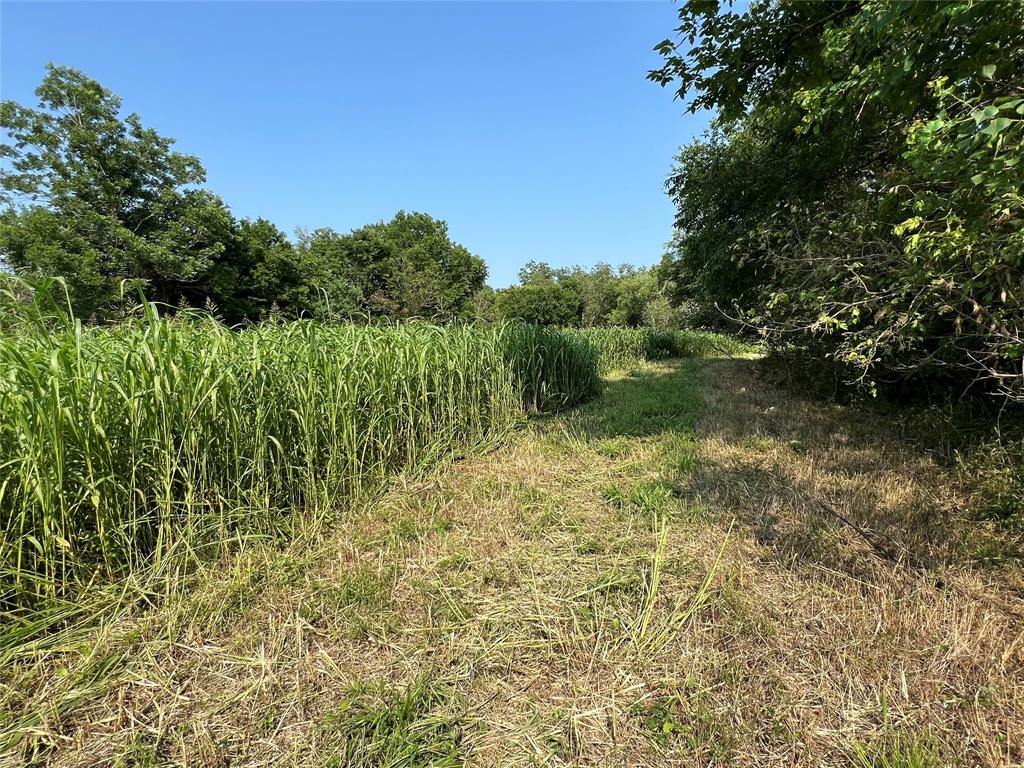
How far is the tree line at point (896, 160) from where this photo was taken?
1.66m

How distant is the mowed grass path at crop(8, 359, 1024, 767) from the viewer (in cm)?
131

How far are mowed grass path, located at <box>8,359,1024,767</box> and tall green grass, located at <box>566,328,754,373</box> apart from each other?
218 inches

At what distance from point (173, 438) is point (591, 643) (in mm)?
2210

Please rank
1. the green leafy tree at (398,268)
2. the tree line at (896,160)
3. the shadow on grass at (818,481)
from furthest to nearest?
1. the green leafy tree at (398,268)
2. the shadow on grass at (818,481)
3. the tree line at (896,160)

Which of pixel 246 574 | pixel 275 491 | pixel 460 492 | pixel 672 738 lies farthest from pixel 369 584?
pixel 672 738

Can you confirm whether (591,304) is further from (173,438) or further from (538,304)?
(173,438)

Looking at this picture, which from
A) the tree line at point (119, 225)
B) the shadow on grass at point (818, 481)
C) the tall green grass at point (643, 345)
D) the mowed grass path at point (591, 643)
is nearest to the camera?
the mowed grass path at point (591, 643)

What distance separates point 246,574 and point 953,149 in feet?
11.7

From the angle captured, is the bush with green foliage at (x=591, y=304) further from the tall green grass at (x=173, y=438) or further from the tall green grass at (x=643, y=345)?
the tall green grass at (x=173, y=438)

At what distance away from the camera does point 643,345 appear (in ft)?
50.1

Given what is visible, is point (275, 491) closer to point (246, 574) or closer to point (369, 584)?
point (246, 574)

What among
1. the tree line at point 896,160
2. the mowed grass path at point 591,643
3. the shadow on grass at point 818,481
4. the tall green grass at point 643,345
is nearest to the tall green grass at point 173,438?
the mowed grass path at point 591,643

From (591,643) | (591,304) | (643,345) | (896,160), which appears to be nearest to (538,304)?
(591,304)

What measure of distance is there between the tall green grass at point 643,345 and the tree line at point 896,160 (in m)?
4.21
